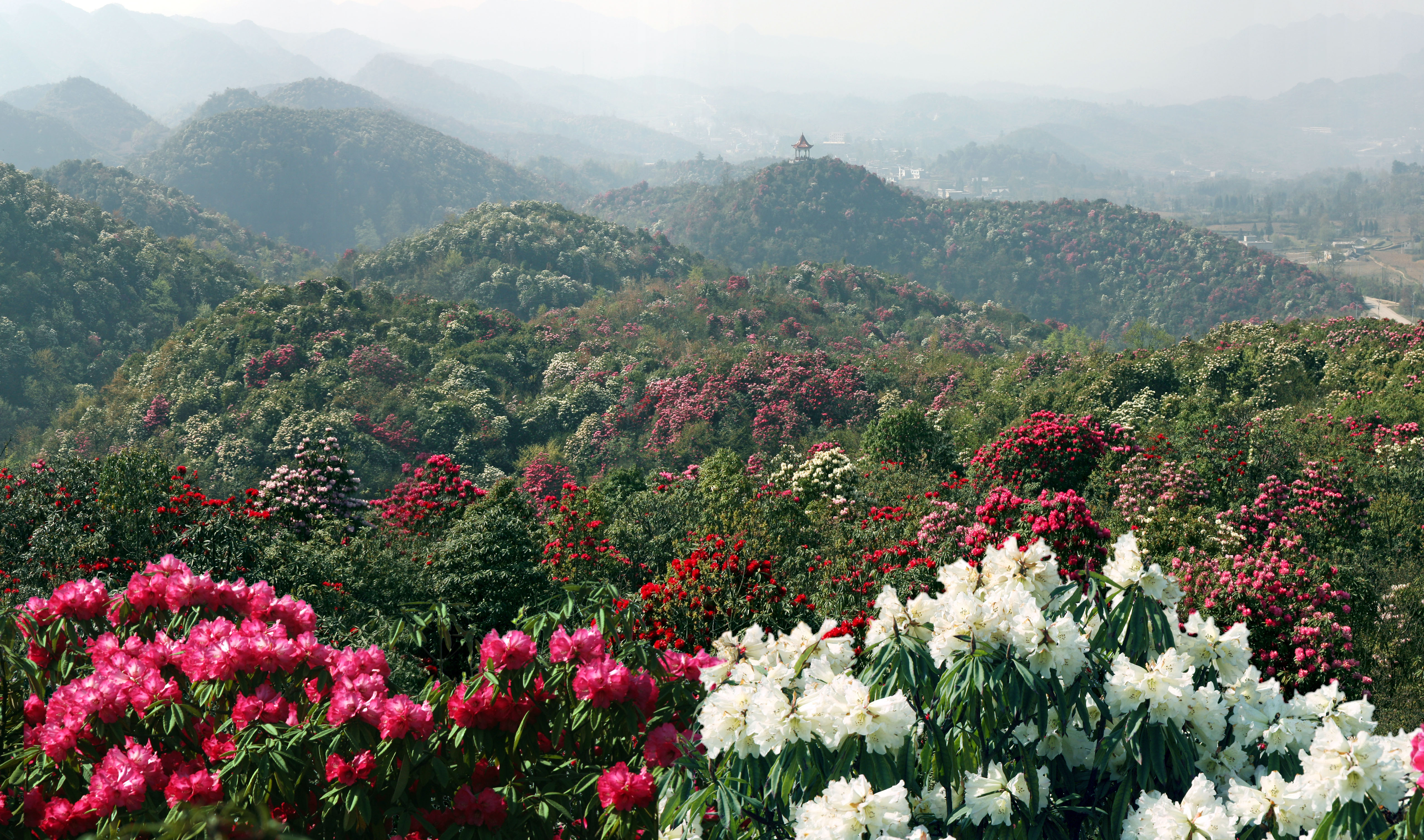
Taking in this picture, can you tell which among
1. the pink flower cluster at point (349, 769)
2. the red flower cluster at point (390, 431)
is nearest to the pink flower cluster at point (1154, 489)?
the pink flower cluster at point (349, 769)

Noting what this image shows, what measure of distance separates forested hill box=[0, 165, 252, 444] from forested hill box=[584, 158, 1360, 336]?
44744 mm

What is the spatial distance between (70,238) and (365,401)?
1018 inches

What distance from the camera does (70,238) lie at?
112 feet

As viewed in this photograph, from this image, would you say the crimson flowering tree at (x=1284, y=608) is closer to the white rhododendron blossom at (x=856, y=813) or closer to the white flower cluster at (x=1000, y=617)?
the white flower cluster at (x=1000, y=617)

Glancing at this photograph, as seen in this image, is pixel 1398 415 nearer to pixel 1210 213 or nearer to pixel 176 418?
pixel 176 418

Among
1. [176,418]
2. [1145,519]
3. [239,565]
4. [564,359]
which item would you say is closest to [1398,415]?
[1145,519]

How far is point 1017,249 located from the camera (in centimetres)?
7281

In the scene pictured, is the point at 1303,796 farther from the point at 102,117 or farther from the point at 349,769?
the point at 102,117

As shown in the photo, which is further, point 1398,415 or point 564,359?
point 564,359

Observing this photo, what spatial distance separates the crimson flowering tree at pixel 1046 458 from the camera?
32.1ft

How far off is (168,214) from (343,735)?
2826 inches

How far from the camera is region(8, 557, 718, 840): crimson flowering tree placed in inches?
111

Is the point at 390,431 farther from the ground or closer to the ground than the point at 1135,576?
closer to the ground

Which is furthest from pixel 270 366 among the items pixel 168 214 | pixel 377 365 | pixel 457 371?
pixel 168 214
